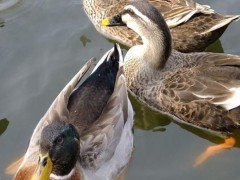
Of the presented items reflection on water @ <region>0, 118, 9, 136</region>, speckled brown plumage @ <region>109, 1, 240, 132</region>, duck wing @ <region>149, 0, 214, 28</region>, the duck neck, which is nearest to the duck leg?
speckled brown plumage @ <region>109, 1, 240, 132</region>

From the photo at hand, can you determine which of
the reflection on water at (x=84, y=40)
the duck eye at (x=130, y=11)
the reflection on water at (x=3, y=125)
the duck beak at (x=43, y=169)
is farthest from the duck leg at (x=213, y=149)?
the reflection on water at (x=84, y=40)

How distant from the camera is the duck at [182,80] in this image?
18.7ft

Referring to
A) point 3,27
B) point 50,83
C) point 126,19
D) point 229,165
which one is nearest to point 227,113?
point 229,165

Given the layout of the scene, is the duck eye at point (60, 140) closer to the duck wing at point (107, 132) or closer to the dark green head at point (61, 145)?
the dark green head at point (61, 145)

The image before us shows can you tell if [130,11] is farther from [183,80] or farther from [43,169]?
[43,169]

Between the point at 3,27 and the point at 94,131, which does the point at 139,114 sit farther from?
the point at 3,27

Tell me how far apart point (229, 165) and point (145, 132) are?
2.95 feet

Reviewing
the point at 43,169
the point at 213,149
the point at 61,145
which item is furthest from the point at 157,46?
the point at 43,169

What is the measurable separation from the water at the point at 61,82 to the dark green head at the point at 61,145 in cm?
89

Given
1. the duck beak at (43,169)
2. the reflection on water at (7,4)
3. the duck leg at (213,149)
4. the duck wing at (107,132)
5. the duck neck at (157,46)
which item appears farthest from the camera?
the reflection on water at (7,4)

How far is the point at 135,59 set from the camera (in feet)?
21.0

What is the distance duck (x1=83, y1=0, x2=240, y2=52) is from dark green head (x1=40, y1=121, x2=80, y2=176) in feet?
7.44

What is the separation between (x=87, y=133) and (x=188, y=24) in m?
2.03

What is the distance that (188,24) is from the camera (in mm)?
6598
